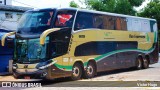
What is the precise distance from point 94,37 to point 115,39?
2.46 m

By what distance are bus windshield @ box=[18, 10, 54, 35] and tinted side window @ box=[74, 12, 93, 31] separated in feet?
5.54

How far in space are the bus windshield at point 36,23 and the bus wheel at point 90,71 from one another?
3.65 meters

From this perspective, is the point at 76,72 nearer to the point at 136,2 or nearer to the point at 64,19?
the point at 64,19

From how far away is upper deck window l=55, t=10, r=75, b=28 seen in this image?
53.6 feet

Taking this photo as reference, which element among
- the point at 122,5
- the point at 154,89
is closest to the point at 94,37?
the point at 154,89

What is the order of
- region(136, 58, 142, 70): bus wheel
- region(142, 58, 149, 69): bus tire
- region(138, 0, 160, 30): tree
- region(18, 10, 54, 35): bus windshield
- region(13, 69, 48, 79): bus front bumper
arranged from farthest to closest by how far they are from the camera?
region(138, 0, 160, 30): tree < region(142, 58, 149, 69): bus tire < region(136, 58, 142, 70): bus wheel < region(18, 10, 54, 35): bus windshield < region(13, 69, 48, 79): bus front bumper

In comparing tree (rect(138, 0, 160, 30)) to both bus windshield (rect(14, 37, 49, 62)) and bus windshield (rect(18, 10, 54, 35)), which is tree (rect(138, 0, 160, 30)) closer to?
bus windshield (rect(18, 10, 54, 35))

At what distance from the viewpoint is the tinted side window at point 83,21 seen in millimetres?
17362

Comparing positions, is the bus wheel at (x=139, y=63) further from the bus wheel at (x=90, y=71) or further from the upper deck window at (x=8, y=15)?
the upper deck window at (x=8, y=15)

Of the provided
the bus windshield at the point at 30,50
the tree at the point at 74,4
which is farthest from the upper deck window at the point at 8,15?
the bus windshield at the point at 30,50

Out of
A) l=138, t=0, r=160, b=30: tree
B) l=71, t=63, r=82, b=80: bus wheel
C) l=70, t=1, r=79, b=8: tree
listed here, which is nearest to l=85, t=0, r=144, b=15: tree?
l=70, t=1, r=79, b=8: tree

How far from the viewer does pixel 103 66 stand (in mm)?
19578

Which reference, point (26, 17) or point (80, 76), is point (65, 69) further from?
point (26, 17)

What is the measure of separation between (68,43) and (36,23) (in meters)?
1.80
